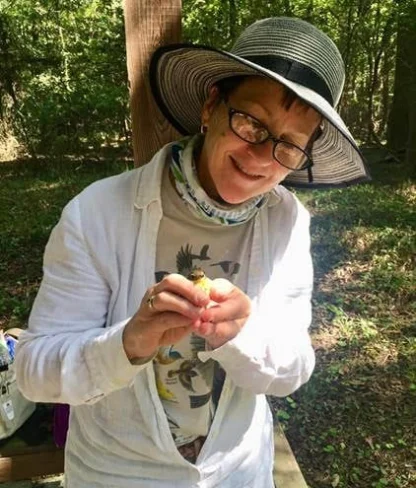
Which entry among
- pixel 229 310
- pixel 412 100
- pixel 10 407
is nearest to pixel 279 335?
pixel 229 310

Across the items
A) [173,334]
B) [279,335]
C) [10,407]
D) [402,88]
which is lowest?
[402,88]

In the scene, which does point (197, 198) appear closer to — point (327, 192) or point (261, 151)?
point (261, 151)

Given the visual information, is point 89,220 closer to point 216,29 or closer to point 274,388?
point 274,388

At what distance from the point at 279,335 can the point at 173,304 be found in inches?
14.6

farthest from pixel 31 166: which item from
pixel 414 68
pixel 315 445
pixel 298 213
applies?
pixel 298 213

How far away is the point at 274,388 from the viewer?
4.33 ft

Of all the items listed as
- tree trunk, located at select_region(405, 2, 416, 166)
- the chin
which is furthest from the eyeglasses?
tree trunk, located at select_region(405, 2, 416, 166)

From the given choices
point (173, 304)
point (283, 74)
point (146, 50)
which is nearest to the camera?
point (173, 304)

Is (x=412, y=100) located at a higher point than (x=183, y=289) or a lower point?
lower

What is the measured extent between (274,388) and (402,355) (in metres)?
2.66

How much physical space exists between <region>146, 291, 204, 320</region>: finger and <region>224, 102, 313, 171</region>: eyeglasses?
386mm

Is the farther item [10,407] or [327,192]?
[327,192]

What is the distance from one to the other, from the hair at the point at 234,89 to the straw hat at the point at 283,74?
0.01 meters

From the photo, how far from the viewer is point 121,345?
43.2 inches
